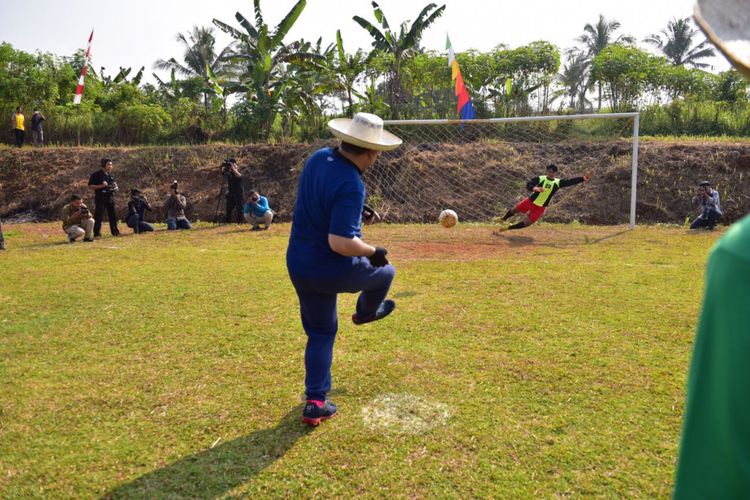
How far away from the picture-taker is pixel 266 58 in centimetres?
2333

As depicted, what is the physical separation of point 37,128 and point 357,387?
2536cm

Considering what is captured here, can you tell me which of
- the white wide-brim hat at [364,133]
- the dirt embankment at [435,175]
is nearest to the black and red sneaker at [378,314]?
the white wide-brim hat at [364,133]

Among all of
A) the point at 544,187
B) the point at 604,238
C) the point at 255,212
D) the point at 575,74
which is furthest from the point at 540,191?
the point at 575,74

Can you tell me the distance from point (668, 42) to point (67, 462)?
6609 centimetres

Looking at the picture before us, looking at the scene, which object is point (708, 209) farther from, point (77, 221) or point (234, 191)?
point (77, 221)

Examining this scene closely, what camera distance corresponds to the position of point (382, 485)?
3406 mm

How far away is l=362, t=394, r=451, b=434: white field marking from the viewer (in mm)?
4105

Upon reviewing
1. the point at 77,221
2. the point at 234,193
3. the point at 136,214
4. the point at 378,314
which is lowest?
the point at 378,314

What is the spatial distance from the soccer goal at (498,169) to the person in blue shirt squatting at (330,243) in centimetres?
1505

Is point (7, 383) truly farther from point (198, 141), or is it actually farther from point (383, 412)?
point (198, 141)

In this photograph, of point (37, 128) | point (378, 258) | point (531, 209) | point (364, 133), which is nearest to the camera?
point (364, 133)

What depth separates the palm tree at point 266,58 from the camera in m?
23.0

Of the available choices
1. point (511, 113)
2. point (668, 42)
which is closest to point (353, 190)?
point (511, 113)

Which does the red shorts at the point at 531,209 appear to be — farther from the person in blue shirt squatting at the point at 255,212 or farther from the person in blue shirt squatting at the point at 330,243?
the person in blue shirt squatting at the point at 330,243
